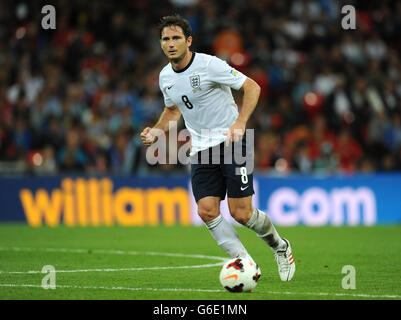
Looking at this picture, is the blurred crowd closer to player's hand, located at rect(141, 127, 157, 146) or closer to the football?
player's hand, located at rect(141, 127, 157, 146)

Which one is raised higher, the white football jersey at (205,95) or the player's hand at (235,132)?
the white football jersey at (205,95)

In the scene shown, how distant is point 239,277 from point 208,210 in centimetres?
90

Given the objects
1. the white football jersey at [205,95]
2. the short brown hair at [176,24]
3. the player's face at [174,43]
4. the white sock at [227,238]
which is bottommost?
the white sock at [227,238]

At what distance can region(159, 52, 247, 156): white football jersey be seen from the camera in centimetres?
812

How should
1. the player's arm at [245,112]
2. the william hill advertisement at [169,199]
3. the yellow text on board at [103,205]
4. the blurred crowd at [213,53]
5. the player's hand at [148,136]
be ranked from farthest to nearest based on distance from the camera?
the blurred crowd at [213,53] < the yellow text on board at [103,205] < the william hill advertisement at [169,199] < the player's hand at [148,136] < the player's arm at [245,112]

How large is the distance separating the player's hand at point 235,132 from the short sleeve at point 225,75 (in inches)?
21.5

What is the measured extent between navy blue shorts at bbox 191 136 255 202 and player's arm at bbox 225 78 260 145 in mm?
405

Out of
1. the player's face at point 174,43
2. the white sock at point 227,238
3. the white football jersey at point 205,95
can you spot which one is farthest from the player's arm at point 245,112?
the white sock at point 227,238

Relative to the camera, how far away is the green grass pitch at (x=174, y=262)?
24.4 feet

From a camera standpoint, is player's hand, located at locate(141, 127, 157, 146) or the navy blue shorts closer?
the navy blue shorts

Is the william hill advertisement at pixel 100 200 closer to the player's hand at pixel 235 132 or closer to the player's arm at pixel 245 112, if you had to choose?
the player's arm at pixel 245 112

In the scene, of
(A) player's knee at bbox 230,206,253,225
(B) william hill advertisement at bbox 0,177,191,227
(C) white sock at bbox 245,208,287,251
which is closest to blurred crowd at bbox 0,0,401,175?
(B) william hill advertisement at bbox 0,177,191,227

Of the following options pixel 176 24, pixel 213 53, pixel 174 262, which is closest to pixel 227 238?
pixel 176 24
